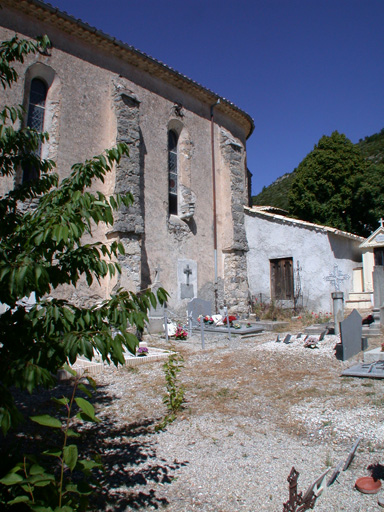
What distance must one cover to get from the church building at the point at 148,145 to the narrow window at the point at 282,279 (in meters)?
1.88

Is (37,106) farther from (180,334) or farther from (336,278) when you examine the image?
(336,278)

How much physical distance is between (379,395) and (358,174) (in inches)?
751

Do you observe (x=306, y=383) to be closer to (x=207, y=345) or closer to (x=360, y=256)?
(x=207, y=345)

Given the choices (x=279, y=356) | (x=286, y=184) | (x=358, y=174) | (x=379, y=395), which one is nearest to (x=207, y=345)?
(x=279, y=356)

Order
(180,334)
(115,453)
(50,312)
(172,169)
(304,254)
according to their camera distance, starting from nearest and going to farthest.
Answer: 1. (50,312)
2. (115,453)
3. (180,334)
4. (172,169)
5. (304,254)

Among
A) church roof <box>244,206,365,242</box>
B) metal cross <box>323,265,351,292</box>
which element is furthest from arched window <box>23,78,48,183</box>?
metal cross <box>323,265,351,292</box>

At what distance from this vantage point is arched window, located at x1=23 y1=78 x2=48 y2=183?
388 inches

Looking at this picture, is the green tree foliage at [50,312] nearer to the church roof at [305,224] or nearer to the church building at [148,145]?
the church building at [148,145]

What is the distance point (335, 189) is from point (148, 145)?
1389cm

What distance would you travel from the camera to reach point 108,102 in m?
11.3

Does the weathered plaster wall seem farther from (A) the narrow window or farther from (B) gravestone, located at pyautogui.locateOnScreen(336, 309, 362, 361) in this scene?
(B) gravestone, located at pyautogui.locateOnScreen(336, 309, 362, 361)

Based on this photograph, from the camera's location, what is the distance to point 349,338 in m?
7.40

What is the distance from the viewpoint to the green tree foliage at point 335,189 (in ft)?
70.4

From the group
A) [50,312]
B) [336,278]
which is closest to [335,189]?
[336,278]
